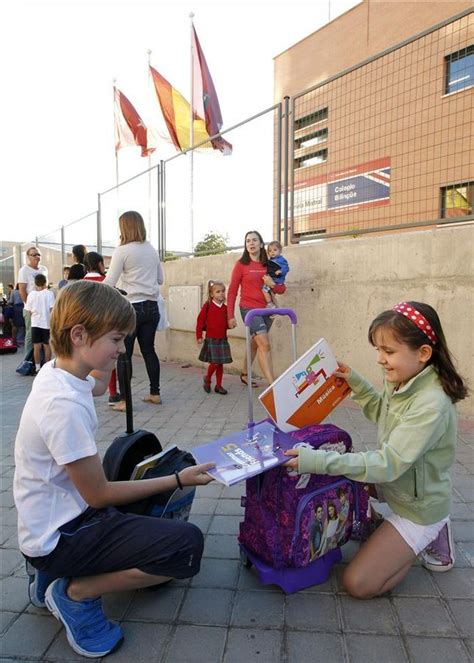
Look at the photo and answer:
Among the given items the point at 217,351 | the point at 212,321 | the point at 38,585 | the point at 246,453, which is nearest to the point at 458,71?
the point at 212,321

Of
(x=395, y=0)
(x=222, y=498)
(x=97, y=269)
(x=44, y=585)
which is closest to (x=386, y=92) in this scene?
(x=97, y=269)

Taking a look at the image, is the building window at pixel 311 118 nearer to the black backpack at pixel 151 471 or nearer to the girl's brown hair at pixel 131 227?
the girl's brown hair at pixel 131 227

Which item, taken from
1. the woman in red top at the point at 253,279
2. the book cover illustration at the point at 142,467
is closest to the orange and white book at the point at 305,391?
the book cover illustration at the point at 142,467

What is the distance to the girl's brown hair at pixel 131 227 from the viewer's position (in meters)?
4.89

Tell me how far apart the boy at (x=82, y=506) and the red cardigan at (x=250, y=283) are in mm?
3794

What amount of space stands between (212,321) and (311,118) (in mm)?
3237

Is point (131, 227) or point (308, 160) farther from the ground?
point (308, 160)

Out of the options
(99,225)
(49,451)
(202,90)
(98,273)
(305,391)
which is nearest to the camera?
(49,451)

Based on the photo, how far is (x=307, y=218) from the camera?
5.90m

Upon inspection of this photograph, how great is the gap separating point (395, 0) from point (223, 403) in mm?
17411

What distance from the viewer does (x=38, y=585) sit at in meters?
1.88

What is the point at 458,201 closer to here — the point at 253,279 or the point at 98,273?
the point at 253,279

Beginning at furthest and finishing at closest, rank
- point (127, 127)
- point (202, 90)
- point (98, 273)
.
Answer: point (127, 127)
point (202, 90)
point (98, 273)

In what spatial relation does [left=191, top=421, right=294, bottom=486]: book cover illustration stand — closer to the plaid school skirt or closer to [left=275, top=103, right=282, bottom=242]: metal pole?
the plaid school skirt
